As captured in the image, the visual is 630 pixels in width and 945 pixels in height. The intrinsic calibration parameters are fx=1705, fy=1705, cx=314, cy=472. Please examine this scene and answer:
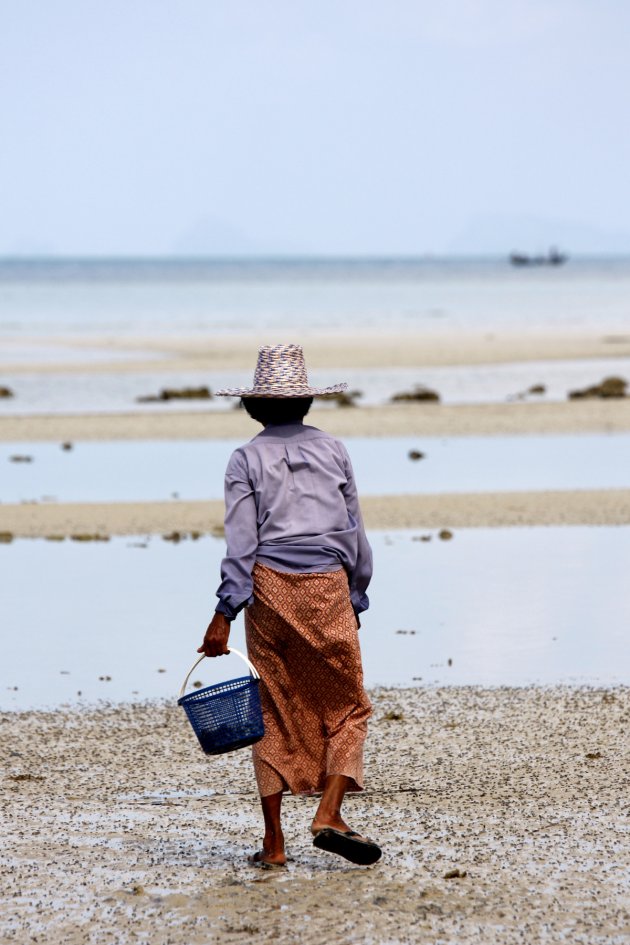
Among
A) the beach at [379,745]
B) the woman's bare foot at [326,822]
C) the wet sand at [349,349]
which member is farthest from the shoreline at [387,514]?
the wet sand at [349,349]

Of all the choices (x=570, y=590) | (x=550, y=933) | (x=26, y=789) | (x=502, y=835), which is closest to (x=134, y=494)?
(x=570, y=590)

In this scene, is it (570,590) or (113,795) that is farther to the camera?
(570,590)

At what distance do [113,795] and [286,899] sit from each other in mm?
1430

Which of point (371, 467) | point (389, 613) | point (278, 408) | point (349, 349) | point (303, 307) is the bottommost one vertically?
point (389, 613)

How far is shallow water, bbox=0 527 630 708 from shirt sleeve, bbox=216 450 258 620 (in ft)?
8.95

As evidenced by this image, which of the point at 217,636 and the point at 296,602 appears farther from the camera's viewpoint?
the point at 296,602

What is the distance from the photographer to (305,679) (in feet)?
17.7

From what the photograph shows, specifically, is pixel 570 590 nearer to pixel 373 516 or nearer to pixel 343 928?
pixel 373 516

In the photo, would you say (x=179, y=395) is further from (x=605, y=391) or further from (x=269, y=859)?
(x=269, y=859)

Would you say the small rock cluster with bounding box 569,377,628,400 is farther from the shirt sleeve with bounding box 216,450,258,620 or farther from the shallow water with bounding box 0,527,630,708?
the shirt sleeve with bounding box 216,450,258,620

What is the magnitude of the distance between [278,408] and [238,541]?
0.46 meters

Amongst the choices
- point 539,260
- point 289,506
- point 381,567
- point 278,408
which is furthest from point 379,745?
point 539,260

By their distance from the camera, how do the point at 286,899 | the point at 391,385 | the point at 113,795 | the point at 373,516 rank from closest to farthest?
the point at 286,899
the point at 113,795
the point at 373,516
the point at 391,385

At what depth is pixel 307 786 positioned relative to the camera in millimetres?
5418
